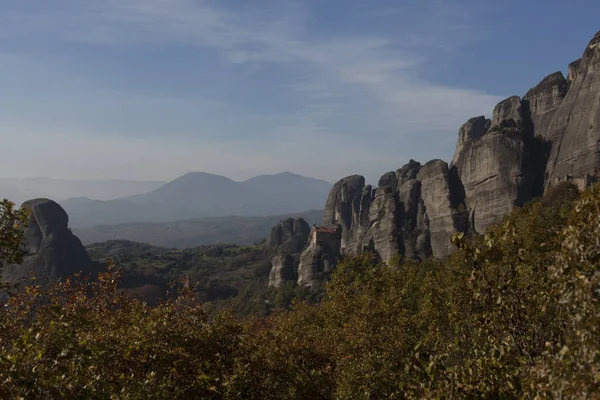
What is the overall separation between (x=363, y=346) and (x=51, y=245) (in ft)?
582

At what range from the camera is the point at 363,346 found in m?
28.3

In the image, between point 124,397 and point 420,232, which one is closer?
point 124,397

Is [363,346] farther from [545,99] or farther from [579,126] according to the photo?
[545,99]

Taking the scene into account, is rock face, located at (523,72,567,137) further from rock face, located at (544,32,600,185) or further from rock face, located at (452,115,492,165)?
rock face, located at (452,115,492,165)

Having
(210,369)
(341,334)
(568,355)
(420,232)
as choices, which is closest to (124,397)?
(210,369)

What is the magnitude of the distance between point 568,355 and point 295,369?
1885 cm

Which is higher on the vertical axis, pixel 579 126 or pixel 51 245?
pixel 579 126

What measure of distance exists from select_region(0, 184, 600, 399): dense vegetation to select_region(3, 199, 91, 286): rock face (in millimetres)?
162479

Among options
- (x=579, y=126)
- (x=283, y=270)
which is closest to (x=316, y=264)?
(x=283, y=270)

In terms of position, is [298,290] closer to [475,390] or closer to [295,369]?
[295,369]

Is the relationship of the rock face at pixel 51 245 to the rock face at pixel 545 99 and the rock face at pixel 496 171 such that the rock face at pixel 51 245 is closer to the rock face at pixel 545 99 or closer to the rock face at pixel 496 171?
the rock face at pixel 496 171

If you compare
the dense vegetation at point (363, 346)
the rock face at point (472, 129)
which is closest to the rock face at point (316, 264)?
the rock face at point (472, 129)

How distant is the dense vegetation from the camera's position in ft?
28.1

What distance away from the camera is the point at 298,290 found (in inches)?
5276
